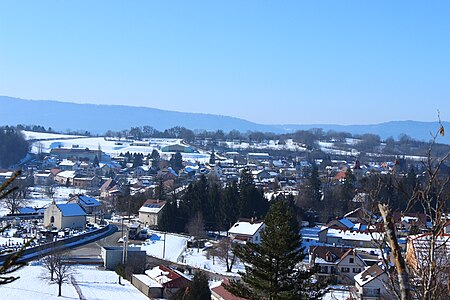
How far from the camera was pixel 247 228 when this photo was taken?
25391mm

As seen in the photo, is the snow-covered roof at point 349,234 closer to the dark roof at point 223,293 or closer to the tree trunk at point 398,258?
the dark roof at point 223,293

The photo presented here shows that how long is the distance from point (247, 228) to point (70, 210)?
364 inches

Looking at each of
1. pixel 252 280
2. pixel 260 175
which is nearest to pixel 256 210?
Answer: pixel 252 280

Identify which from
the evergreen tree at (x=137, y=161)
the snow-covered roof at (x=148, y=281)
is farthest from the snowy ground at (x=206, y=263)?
the evergreen tree at (x=137, y=161)

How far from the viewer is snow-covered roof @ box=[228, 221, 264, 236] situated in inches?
983

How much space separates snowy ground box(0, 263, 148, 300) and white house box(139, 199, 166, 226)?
10.4 metres

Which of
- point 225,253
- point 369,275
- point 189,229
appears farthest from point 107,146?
point 369,275

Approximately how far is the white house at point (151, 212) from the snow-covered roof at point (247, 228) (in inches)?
241

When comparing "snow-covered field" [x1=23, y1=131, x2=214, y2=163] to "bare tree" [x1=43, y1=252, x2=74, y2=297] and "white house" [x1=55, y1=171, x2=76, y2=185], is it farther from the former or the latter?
"bare tree" [x1=43, y1=252, x2=74, y2=297]

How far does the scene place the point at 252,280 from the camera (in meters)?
9.51

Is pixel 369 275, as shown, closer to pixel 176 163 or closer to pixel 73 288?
pixel 73 288

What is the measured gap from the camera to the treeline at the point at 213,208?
29.3 meters

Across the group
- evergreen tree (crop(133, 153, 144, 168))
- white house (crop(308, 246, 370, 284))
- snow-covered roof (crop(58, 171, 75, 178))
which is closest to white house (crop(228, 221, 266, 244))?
white house (crop(308, 246, 370, 284))

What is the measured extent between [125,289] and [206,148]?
2974 inches
